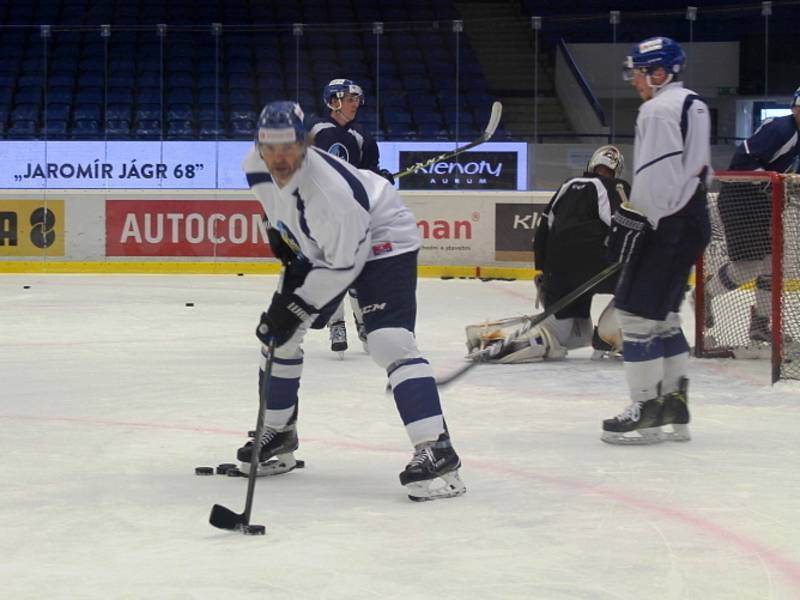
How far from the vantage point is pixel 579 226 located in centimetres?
609

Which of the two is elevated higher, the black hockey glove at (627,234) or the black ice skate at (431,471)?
the black hockey glove at (627,234)

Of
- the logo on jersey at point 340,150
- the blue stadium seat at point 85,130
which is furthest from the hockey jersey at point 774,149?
the blue stadium seat at point 85,130

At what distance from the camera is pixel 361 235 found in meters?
3.19

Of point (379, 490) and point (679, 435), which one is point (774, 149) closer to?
point (679, 435)

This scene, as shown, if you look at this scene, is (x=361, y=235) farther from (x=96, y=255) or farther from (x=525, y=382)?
(x=96, y=255)

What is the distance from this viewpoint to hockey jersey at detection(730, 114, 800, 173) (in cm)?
604

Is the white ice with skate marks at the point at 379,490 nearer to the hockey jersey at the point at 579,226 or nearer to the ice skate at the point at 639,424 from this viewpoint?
the ice skate at the point at 639,424

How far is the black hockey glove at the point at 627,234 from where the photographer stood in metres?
4.01

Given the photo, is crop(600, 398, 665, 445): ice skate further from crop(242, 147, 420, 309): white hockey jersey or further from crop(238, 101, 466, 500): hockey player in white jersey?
crop(242, 147, 420, 309): white hockey jersey

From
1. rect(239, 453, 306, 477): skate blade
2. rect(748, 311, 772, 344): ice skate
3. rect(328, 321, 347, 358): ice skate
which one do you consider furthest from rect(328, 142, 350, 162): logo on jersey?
rect(239, 453, 306, 477): skate blade

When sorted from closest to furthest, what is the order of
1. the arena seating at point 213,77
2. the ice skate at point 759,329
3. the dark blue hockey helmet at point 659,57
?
1. the dark blue hockey helmet at point 659,57
2. the ice skate at point 759,329
3. the arena seating at point 213,77

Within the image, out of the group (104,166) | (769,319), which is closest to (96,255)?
(104,166)

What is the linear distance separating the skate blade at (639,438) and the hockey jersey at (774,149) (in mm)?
2266

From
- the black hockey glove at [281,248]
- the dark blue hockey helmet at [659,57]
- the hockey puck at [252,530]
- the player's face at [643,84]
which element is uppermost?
the dark blue hockey helmet at [659,57]
